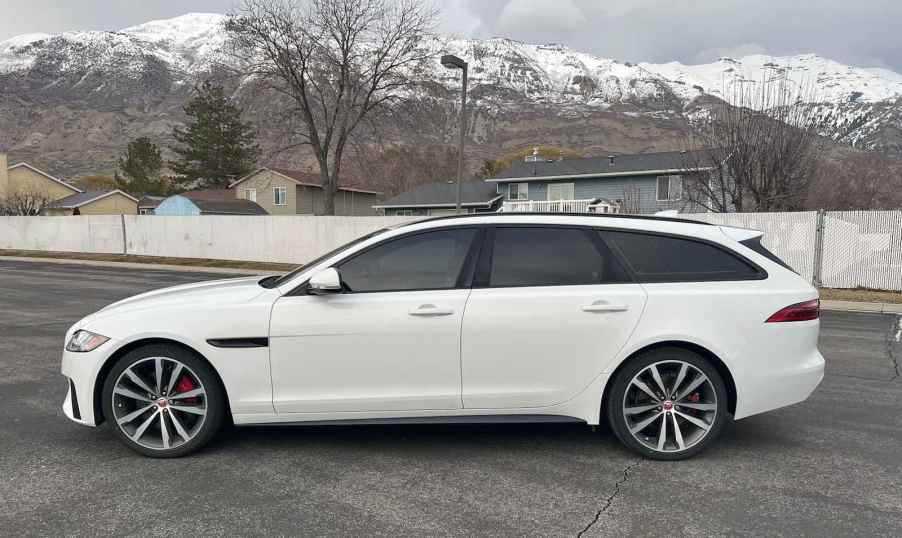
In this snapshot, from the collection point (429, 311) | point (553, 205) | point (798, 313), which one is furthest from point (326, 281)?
point (553, 205)

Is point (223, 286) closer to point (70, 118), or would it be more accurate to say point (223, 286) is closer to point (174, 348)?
point (174, 348)

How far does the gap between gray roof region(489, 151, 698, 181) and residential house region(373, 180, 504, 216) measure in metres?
2.09

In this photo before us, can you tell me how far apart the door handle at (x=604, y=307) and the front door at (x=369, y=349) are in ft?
2.63

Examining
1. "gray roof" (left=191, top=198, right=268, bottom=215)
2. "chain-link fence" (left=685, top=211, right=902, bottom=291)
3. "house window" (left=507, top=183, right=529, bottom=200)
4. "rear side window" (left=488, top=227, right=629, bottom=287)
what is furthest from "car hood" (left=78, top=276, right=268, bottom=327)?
"gray roof" (left=191, top=198, right=268, bottom=215)

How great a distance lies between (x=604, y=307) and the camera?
3.90 metres

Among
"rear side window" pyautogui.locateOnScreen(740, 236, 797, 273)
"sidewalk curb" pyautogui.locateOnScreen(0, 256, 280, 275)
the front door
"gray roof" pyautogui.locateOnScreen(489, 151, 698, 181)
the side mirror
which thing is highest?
"gray roof" pyautogui.locateOnScreen(489, 151, 698, 181)

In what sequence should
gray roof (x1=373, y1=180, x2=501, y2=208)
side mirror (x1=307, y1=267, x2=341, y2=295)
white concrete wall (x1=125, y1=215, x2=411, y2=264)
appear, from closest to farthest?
side mirror (x1=307, y1=267, x2=341, y2=295) → white concrete wall (x1=125, y1=215, x2=411, y2=264) → gray roof (x1=373, y1=180, x2=501, y2=208)

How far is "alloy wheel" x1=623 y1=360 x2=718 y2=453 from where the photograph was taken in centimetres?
395

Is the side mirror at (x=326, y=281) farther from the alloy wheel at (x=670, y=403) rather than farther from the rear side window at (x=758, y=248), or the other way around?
the rear side window at (x=758, y=248)

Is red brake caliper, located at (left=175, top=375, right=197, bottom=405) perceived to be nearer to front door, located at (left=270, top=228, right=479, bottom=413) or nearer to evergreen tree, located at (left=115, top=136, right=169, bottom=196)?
front door, located at (left=270, top=228, right=479, bottom=413)

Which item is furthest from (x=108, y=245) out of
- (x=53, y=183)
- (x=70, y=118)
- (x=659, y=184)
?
(x=70, y=118)

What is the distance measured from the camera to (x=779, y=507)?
11.1 feet

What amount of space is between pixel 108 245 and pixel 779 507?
3510 cm

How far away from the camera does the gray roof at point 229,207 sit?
49969 millimetres
